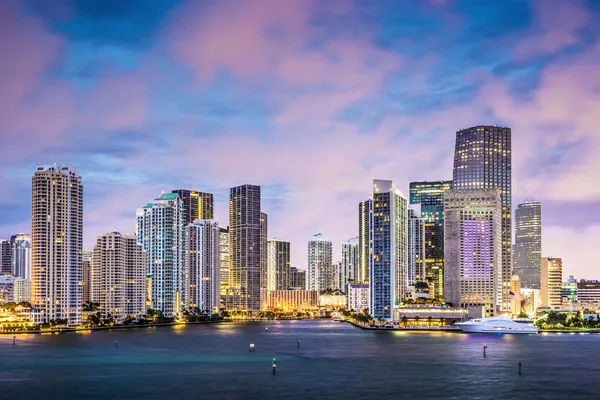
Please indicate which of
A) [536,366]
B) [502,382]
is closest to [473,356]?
[536,366]

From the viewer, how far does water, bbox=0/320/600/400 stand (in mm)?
101688

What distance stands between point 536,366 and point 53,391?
258ft

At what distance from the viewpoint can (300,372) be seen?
123625 millimetres

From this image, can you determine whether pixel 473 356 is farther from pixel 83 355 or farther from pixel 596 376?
pixel 83 355

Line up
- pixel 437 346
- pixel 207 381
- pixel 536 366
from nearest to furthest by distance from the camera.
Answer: pixel 207 381
pixel 536 366
pixel 437 346

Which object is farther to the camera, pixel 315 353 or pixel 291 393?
pixel 315 353

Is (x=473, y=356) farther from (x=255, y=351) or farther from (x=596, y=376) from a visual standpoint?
(x=255, y=351)

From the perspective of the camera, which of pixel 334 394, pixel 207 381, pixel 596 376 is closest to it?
pixel 334 394

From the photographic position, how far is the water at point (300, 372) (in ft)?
334

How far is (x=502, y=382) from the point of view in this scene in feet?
369

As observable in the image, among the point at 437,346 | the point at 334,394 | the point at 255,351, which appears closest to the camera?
the point at 334,394

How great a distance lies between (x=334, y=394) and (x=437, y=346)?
89.6m

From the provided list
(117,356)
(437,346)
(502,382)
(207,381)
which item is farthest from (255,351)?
(502,382)

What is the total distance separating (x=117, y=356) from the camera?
15525 cm
